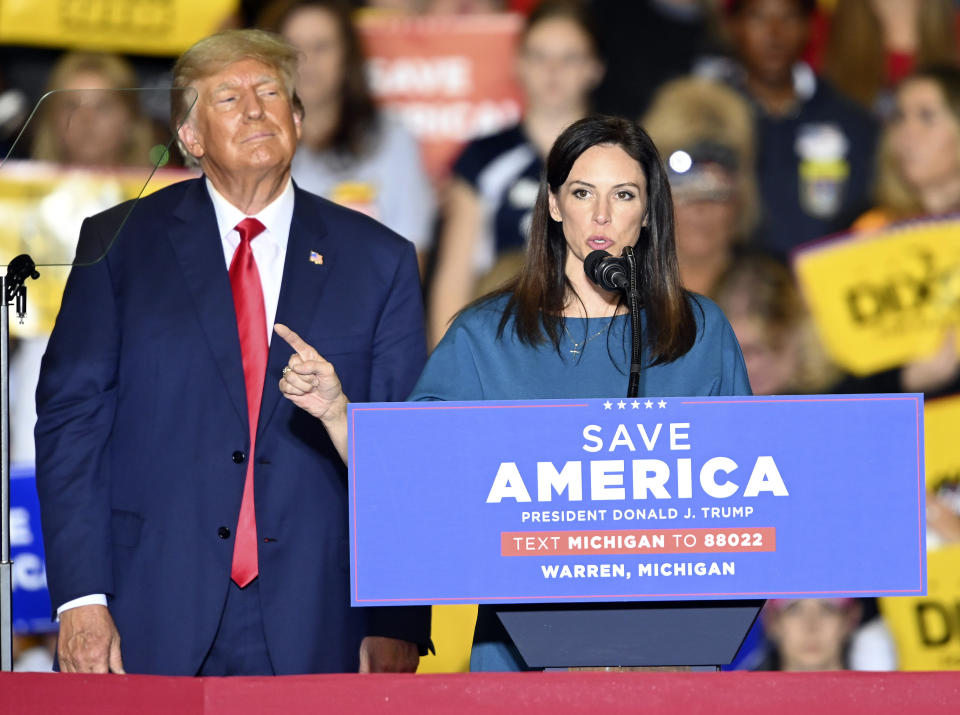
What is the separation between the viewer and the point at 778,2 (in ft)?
14.7

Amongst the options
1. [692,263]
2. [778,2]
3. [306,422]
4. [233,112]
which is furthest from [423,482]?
[778,2]

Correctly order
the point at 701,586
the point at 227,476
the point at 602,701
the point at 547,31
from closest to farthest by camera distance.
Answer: the point at 602,701
the point at 701,586
the point at 227,476
the point at 547,31

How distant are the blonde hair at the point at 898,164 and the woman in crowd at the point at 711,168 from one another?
0.41 m

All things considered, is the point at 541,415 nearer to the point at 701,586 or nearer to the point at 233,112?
the point at 701,586

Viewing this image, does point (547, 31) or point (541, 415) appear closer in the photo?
point (541, 415)

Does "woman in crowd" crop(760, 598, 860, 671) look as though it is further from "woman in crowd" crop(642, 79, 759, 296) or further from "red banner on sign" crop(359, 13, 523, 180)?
"red banner on sign" crop(359, 13, 523, 180)

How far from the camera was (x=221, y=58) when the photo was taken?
2559 mm

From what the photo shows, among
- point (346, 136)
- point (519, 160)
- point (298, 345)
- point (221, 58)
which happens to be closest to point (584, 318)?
point (298, 345)

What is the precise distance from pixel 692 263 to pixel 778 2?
87 cm

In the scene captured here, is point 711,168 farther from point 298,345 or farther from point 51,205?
point 298,345

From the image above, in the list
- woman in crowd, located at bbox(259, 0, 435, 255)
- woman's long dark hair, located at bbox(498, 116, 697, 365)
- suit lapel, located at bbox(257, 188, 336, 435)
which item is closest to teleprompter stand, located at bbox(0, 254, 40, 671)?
suit lapel, located at bbox(257, 188, 336, 435)

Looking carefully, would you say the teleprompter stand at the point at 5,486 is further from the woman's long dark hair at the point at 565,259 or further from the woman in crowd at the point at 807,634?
the woman in crowd at the point at 807,634

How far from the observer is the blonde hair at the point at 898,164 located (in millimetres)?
4469

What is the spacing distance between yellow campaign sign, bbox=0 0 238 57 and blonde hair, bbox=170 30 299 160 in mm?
1916
